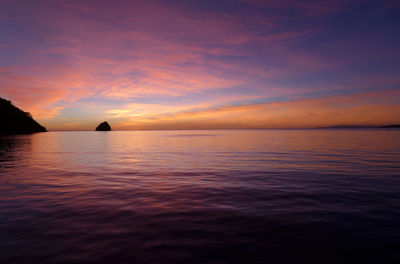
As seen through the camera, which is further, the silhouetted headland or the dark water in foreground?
the silhouetted headland

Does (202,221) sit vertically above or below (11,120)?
below

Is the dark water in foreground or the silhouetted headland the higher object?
the silhouetted headland

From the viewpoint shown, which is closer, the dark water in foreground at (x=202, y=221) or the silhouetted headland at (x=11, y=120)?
the dark water in foreground at (x=202, y=221)

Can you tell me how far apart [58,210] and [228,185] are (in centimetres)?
921

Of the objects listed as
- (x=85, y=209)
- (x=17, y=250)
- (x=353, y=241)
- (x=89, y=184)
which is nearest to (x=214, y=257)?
(x=353, y=241)

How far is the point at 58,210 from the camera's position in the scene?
970 centimetres

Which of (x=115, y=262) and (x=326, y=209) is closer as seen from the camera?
(x=115, y=262)

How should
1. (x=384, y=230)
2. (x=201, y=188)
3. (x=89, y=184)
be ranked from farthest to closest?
(x=89, y=184)
(x=201, y=188)
(x=384, y=230)

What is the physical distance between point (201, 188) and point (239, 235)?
6517mm

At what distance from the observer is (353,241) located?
681 centimetres

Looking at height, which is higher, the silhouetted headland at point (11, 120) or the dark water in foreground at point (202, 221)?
the silhouetted headland at point (11, 120)

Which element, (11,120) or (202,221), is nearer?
(202,221)

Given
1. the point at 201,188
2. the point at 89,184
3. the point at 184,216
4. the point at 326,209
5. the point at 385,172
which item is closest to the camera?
the point at 184,216

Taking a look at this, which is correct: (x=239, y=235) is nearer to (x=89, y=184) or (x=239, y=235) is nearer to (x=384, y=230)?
(x=384, y=230)
